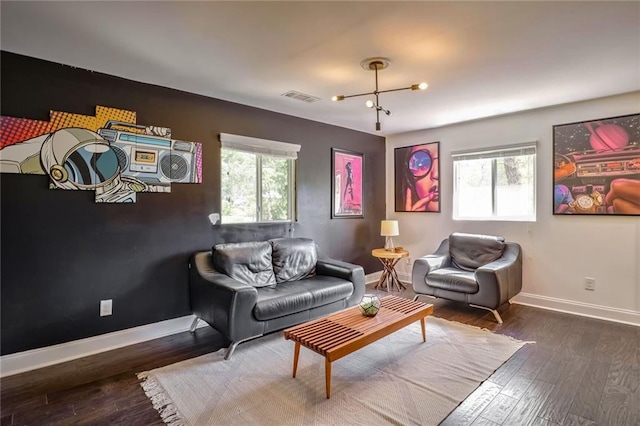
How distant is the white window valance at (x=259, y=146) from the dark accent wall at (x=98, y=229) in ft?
0.29

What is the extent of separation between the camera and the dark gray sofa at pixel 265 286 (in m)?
2.77

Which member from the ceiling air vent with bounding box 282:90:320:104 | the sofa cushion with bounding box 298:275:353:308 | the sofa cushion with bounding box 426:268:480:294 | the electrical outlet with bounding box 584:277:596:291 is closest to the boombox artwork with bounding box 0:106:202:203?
the ceiling air vent with bounding box 282:90:320:104

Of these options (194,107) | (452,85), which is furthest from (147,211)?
(452,85)

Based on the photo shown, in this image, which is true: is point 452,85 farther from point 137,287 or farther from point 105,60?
point 137,287

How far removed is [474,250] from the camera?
4.24 m

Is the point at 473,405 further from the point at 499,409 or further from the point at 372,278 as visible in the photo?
the point at 372,278

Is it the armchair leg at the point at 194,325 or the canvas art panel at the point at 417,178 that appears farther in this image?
the canvas art panel at the point at 417,178

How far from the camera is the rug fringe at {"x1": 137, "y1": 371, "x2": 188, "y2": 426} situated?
1963 mm

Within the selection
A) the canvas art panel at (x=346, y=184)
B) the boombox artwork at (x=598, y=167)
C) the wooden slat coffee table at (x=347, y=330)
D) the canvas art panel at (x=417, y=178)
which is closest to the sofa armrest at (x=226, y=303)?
the wooden slat coffee table at (x=347, y=330)

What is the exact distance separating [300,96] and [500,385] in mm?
3131

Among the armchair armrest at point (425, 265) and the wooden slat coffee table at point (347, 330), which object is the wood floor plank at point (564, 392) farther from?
the armchair armrest at point (425, 265)

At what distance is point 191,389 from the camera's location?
2.28 m

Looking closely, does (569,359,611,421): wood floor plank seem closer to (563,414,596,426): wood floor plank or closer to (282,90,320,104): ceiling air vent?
(563,414,596,426): wood floor plank

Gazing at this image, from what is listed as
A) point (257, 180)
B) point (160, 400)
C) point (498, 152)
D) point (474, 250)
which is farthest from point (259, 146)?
point (498, 152)
